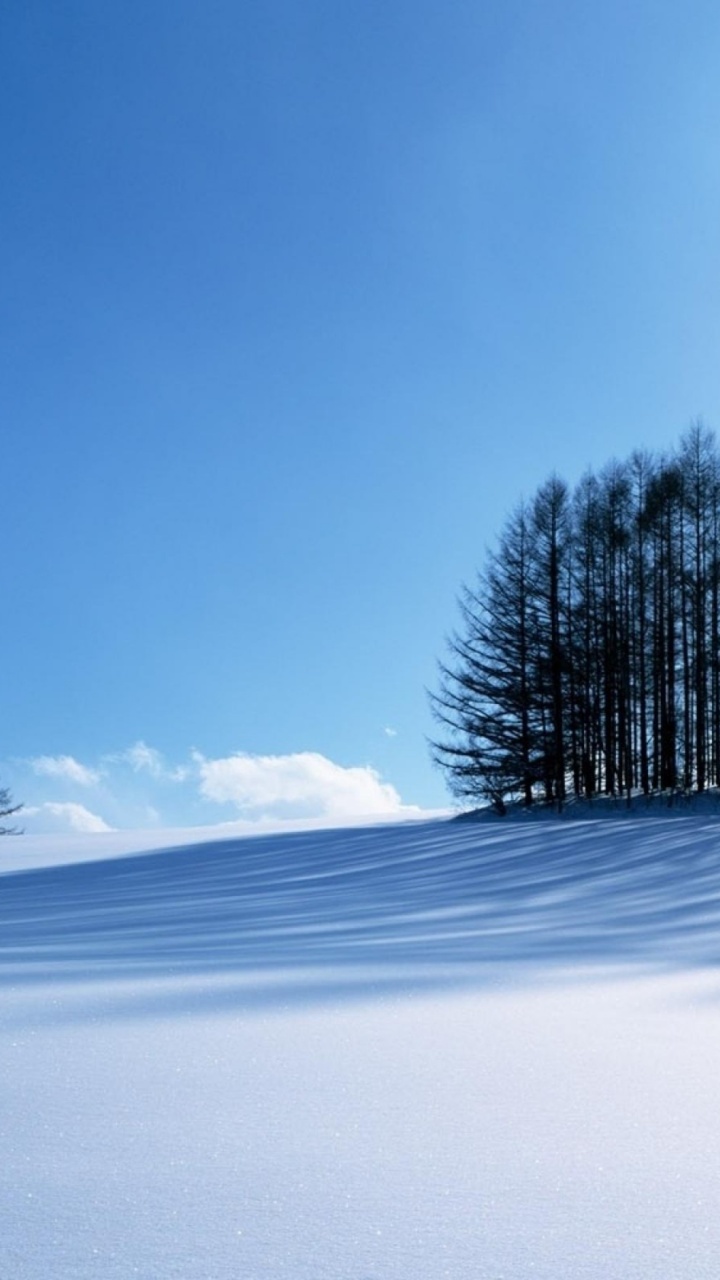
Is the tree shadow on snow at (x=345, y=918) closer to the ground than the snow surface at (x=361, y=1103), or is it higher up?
closer to the ground

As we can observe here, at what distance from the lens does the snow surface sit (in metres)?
1.30

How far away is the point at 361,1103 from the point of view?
199cm

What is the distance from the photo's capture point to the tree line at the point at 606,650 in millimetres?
19828

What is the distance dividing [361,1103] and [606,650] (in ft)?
62.6

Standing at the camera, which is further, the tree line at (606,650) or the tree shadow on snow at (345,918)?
the tree line at (606,650)

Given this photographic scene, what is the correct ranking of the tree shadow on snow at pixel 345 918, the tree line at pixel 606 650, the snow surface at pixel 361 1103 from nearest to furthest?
the snow surface at pixel 361 1103, the tree shadow on snow at pixel 345 918, the tree line at pixel 606 650

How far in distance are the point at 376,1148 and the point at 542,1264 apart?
0.50 meters

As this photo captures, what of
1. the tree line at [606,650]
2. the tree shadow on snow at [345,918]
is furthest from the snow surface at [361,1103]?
the tree line at [606,650]

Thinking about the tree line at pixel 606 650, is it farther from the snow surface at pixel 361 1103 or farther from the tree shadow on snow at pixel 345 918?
the snow surface at pixel 361 1103

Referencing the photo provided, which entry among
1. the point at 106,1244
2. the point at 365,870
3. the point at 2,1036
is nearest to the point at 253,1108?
the point at 106,1244

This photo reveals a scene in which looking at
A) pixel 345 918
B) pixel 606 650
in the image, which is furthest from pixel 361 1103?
pixel 606 650

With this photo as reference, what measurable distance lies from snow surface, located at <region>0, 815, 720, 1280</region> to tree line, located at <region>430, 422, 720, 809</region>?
14874mm

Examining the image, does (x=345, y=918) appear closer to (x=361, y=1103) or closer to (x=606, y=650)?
(x=361, y=1103)

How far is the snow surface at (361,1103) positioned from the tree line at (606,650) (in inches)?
586
